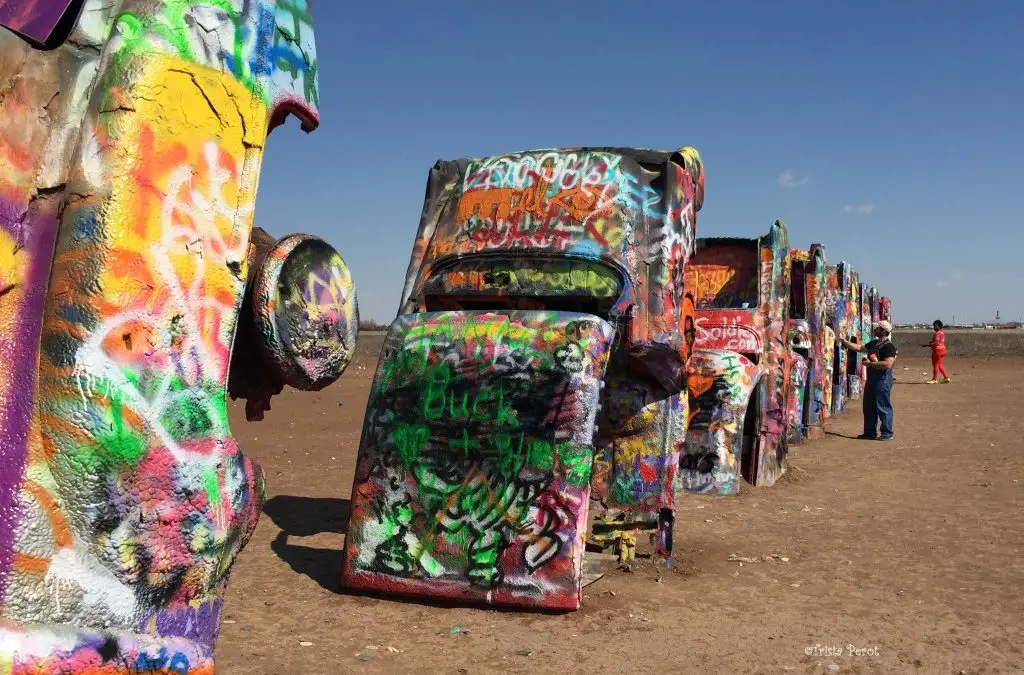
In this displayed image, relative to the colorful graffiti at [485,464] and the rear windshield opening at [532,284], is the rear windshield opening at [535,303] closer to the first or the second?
the rear windshield opening at [532,284]

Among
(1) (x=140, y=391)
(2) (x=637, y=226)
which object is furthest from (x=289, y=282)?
(2) (x=637, y=226)

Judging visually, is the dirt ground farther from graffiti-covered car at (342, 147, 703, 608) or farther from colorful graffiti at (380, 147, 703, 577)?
colorful graffiti at (380, 147, 703, 577)

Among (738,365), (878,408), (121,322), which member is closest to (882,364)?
(878,408)

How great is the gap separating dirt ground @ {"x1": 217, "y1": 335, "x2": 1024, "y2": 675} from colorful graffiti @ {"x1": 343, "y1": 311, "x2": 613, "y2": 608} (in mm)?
224

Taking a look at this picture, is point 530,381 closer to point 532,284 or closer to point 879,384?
point 532,284

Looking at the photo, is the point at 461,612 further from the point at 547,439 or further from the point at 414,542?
the point at 547,439

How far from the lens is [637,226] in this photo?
575 centimetres

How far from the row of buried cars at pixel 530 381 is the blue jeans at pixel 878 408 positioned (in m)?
7.59

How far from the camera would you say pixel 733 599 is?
5289mm

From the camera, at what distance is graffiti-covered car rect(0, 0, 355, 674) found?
56.5 inches

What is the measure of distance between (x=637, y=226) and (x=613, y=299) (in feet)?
1.71

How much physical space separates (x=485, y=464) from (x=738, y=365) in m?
4.21

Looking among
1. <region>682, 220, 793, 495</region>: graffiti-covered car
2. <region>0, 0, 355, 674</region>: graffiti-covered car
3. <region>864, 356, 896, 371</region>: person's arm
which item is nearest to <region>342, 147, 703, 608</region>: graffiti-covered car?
<region>682, 220, 793, 495</region>: graffiti-covered car

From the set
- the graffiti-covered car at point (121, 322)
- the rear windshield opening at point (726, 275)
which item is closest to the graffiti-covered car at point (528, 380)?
the graffiti-covered car at point (121, 322)
